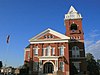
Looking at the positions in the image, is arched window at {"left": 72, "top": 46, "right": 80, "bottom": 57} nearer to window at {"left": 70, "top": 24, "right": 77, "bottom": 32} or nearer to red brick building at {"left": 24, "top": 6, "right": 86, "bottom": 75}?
red brick building at {"left": 24, "top": 6, "right": 86, "bottom": 75}

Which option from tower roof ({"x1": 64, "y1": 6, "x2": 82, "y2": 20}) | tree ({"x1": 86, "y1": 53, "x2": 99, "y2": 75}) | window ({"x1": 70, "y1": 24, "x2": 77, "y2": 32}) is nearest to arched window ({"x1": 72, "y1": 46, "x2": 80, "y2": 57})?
window ({"x1": 70, "y1": 24, "x2": 77, "y2": 32})

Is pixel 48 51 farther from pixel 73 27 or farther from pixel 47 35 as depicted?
pixel 73 27

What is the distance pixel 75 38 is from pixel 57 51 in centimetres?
715

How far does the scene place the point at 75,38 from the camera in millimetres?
47969

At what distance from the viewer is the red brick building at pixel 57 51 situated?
4291 cm

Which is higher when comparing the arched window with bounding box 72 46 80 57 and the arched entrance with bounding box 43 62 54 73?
the arched window with bounding box 72 46 80 57

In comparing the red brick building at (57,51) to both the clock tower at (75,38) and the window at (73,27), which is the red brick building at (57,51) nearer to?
the clock tower at (75,38)

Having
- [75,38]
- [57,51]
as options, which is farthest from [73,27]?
[57,51]

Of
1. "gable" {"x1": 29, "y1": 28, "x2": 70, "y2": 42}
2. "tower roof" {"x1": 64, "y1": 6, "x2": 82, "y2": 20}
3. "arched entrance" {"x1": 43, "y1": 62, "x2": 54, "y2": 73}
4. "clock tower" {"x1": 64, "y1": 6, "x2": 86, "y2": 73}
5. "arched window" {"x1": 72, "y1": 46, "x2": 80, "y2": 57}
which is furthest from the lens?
"tower roof" {"x1": 64, "y1": 6, "x2": 82, "y2": 20}

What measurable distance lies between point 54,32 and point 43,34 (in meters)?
2.94

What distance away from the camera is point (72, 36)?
48562mm

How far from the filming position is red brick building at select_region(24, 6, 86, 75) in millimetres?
42906

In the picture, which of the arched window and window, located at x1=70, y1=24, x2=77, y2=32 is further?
window, located at x1=70, y1=24, x2=77, y2=32

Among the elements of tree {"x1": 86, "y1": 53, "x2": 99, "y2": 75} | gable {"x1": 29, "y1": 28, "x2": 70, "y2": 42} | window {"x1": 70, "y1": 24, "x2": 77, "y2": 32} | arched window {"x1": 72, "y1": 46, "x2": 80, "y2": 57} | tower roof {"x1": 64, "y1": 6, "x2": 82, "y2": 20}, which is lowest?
tree {"x1": 86, "y1": 53, "x2": 99, "y2": 75}
